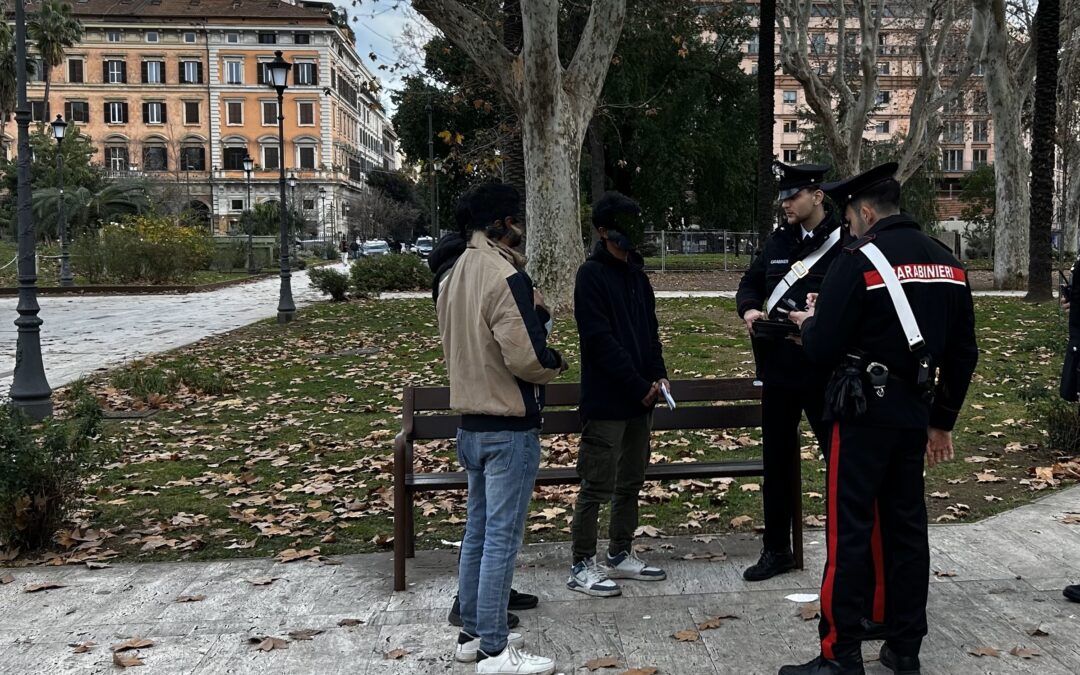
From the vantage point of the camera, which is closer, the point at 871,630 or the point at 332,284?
the point at 871,630

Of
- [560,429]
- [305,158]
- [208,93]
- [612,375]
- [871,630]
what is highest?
[208,93]

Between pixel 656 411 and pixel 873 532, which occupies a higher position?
pixel 656 411

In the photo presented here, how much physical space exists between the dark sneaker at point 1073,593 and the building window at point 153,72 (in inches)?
4118

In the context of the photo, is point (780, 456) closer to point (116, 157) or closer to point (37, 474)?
point (37, 474)

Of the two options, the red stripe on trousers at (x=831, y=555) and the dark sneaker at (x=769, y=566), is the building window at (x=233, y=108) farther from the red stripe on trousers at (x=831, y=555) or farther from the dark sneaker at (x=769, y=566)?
the red stripe on trousers at (x=831, y=555)

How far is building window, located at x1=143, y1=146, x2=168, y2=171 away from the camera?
94.7 m

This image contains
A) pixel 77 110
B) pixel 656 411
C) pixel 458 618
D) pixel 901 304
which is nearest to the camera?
pixel 901 304

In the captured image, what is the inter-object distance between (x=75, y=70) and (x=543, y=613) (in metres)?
108

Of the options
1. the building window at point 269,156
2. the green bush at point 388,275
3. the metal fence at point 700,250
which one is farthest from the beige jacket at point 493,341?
the building window at point 269,156

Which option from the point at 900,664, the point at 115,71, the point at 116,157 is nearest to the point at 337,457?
the point at 900,664

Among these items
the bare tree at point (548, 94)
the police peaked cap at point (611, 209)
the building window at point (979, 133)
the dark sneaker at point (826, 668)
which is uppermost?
the building window at point (979, 133)

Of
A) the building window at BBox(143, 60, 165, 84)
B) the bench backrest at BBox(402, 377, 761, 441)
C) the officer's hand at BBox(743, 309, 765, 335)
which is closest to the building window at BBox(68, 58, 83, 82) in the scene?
the building window at BBox(143, 60, 165, 84)

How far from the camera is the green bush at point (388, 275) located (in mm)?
28828

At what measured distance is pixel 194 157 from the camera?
98.4m
